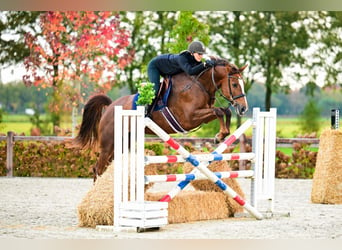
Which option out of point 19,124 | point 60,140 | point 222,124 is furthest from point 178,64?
point 19,124

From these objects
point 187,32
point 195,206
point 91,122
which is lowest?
point 195,206

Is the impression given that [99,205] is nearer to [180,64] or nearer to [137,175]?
[137,175]

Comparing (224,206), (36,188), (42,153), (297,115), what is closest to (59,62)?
(42,153)

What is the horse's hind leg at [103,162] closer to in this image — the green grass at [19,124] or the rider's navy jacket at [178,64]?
the rider's navy jacket at [178,64]

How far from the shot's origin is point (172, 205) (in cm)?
704

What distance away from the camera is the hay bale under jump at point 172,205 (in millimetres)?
6645

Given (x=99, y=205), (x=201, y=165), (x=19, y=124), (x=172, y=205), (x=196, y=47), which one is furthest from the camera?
(x=19, y=124)

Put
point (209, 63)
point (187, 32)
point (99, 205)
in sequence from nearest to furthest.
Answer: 1. point (99, 205)
2. point (209, 63)
3. point (187, 32)

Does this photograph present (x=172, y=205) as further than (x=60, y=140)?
No

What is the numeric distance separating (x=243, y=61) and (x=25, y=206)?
11.3 metres

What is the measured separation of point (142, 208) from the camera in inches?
247

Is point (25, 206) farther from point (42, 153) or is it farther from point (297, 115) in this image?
point (297, 115)

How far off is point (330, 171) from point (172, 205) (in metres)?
2.99

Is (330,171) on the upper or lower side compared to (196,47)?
lower
